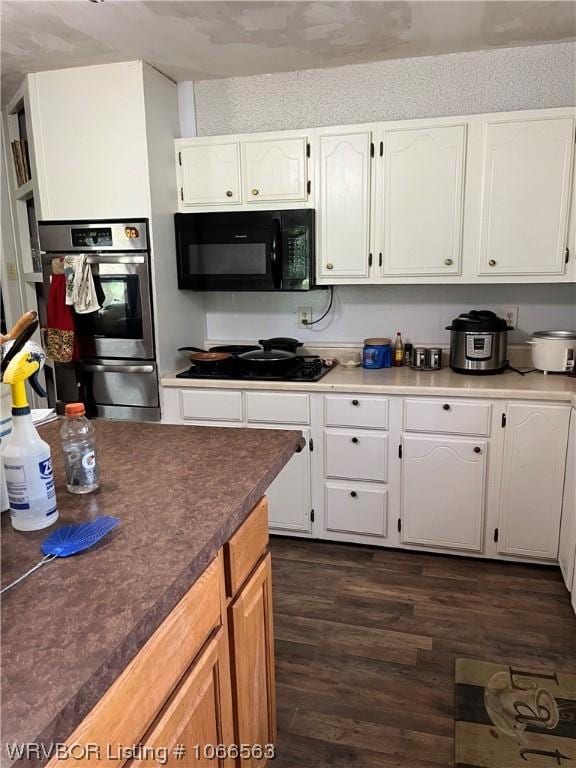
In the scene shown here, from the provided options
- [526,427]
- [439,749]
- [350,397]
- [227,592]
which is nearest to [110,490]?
[227,592]

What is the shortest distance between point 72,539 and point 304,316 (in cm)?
247

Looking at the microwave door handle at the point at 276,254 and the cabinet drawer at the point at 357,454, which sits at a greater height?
the microwave door handle at the point at 276,254

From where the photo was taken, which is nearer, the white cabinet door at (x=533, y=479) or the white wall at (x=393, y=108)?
the white cabinet door at (x=533, y=479)

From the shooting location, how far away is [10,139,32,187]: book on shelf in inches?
128

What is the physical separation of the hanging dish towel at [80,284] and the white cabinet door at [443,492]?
1.74m

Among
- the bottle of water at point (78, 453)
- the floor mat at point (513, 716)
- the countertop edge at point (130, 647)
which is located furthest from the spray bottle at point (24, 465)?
the floor mat at point (513, 716)

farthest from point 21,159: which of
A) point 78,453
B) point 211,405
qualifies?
point 78,453

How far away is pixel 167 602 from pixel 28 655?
214mm

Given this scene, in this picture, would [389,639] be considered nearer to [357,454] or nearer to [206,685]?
[357,454]

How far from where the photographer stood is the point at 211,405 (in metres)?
2.94

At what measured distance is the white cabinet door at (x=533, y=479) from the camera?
2.51 metres

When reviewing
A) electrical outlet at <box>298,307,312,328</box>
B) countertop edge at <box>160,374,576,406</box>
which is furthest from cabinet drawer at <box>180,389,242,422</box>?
electrical outlet at <box>298,307,312,328</box>

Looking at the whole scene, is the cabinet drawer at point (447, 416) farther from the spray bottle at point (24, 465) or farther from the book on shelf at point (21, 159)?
the book on shelf at point (21, 159)

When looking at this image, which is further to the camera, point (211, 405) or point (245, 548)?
point (211, 405)
